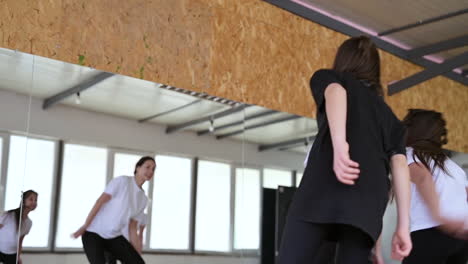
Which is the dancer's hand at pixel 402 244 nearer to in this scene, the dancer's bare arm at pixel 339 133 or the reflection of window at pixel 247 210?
the dancer's bare arm at pixel 339 133

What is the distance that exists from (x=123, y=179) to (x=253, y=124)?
156 centimetres

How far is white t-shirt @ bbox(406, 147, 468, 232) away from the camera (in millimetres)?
2678

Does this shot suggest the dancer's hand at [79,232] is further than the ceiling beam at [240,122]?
No

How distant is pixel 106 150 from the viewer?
4.55 m

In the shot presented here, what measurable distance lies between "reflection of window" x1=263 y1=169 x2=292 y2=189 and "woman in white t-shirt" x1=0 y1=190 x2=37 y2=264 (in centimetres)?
233

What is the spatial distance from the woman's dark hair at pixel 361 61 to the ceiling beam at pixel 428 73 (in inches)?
194

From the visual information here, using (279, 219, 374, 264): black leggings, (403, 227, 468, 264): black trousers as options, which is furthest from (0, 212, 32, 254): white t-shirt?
(279, 219, 374, 264): black leggings

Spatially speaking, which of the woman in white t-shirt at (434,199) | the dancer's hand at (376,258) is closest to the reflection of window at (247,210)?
the woman in white t-shirt at (434,199)

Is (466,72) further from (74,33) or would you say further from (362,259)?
(362,259)

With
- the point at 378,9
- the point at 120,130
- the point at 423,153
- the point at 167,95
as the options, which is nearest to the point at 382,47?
the point at 378,9

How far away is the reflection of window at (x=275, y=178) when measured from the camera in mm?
5809

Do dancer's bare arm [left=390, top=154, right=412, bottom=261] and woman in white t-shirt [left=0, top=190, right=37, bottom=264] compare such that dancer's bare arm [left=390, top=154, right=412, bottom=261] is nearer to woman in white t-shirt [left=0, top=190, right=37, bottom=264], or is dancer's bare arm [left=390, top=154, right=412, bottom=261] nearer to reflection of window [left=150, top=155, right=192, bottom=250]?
woman in white t-shirt [left=0, top=190, right=37, bottom=264]

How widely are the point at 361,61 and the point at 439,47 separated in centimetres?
549

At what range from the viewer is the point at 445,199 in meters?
2.76
